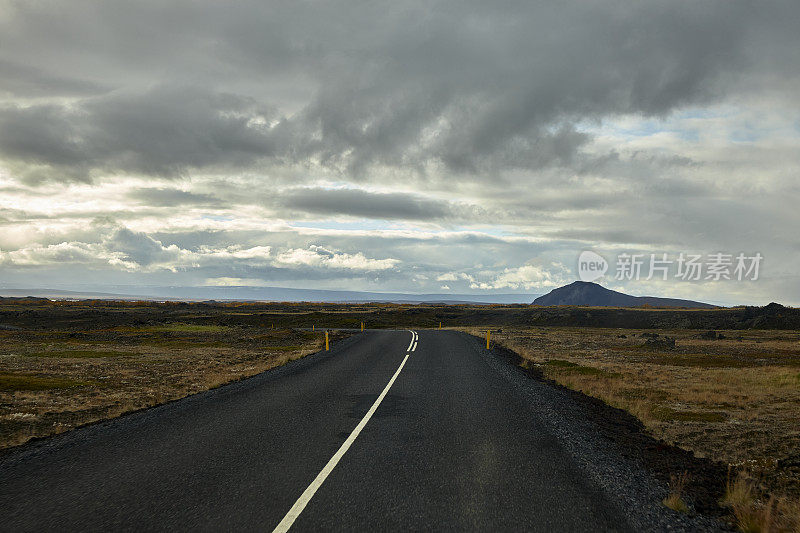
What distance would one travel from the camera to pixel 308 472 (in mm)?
6684

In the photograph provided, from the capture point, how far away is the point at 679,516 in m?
5.66

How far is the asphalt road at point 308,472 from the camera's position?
17.1 feet

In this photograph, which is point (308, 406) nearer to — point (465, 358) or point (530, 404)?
point (530, 404)

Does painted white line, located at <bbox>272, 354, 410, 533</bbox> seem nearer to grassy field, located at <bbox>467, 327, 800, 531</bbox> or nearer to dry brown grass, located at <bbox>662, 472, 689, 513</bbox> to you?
dry brown grass, located at <bbox>662, 472, 689, 513</bbox>

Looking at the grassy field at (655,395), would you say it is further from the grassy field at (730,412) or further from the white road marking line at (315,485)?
the white road marking line at (315,485)

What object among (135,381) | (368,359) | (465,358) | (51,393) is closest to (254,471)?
(51,393)

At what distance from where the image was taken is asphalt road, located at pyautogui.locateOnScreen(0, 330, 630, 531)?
523 cm

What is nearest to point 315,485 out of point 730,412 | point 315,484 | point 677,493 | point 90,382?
point 315,484

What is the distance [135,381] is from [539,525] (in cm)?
1802

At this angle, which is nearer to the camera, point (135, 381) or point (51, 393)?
point (51, 393)

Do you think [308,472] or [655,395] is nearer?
[308,472]

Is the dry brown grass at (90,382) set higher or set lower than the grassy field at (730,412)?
lower

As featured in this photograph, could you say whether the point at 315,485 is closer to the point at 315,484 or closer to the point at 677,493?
the point at 315,484

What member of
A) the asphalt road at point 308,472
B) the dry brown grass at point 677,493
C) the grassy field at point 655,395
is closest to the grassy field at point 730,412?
the grassy field at point 655,395
